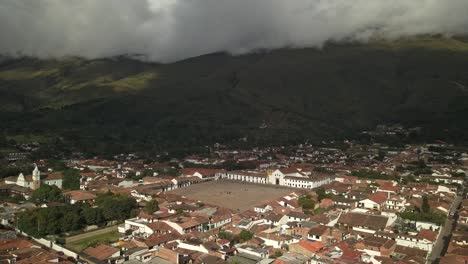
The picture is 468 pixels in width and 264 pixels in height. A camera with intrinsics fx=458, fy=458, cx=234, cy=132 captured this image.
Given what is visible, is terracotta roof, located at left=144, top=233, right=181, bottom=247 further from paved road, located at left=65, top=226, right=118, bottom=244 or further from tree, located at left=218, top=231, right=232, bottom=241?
paved road, located at left=65, top=226, right=118, bottom=244

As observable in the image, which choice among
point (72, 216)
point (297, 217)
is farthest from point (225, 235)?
point (72, 216)

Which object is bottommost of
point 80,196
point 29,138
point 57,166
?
point 80,196

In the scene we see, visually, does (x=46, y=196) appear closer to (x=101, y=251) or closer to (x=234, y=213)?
(x=101, y=251)

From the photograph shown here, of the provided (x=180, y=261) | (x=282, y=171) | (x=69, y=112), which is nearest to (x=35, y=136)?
(x=69, y=112)

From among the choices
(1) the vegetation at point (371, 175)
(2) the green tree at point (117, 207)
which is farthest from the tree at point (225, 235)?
(1) the vegetation at point (371, 175)

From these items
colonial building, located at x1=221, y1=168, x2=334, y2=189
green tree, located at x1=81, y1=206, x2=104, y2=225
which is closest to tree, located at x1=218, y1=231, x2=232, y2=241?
green tree, located at x1=81, y1=206, x2=104, y2=225

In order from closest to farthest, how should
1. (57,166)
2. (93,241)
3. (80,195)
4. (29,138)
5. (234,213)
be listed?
(93,241), (234,213), (80,195), (57,166), (29,138)
